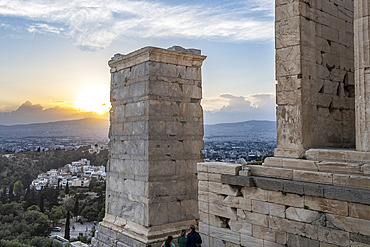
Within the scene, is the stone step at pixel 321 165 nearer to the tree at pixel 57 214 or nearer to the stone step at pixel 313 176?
the stone step at pixel 313 176

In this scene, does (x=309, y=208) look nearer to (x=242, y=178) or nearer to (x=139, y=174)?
(x=242, y=178)

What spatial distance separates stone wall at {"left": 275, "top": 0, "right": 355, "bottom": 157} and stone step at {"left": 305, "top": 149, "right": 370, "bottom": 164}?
1.11ft

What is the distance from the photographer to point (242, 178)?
22.3 feet

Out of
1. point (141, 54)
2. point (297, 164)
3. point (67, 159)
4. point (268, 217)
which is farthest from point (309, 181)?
point (67, 159)

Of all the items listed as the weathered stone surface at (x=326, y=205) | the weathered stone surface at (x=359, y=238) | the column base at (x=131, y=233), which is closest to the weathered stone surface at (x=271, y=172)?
the weathered stone surface at (x=326, y=205)

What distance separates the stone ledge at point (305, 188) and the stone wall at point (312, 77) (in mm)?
822

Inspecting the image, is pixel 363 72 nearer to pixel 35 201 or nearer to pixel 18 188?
pixel 35 201

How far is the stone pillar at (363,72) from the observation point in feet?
19.2

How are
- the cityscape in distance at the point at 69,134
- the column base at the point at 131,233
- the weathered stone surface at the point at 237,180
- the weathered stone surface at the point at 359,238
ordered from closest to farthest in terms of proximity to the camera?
the weathered stone surface at the point at 359,238, the weathered stone surface at the point at 237,180, the column base at the point at 131,233, the cityscape in distance at the point at 69,134

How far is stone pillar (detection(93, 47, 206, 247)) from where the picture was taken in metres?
8.80

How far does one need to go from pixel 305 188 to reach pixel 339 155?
0.88m

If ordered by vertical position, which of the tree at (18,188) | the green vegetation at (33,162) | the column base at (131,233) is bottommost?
the tree at (18,188)

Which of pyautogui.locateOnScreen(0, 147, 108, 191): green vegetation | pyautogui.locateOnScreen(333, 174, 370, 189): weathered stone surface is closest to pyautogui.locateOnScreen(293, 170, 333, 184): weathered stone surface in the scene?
pyautogui.locateOnScreen(333, 174, 370, 189): weathered stone surface

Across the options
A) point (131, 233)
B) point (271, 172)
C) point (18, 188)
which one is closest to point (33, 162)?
point (18, 188)
